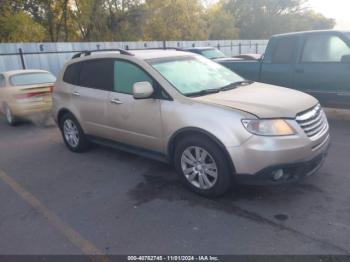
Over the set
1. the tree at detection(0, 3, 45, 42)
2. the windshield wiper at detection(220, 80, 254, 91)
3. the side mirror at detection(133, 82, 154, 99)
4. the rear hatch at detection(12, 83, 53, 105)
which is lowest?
the rear hatch at detection(12, 83, 53, 105)

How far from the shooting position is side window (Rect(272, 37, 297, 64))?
6.94 metres

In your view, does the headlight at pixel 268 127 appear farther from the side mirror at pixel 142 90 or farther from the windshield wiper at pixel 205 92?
the side mirror at pixel 142 90

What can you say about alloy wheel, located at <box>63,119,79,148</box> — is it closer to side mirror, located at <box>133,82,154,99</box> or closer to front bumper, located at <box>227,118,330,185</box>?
side mirror, located at <box>133,82,154,99</box>

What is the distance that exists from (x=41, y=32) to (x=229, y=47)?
12.2m

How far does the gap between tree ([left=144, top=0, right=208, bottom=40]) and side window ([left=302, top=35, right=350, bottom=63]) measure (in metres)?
19.6

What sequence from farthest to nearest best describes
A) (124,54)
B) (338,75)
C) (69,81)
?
(338,75) < (69,81) < (124,54)

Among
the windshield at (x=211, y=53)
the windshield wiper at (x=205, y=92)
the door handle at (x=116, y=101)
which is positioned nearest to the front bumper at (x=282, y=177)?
the windshield wiper at (x=205, y=92)

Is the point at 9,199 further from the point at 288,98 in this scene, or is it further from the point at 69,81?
the point at 288,98

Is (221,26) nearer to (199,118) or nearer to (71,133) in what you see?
(71,133)

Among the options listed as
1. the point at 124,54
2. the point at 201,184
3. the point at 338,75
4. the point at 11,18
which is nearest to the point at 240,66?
the point at 338,75

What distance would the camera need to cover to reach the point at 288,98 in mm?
3912

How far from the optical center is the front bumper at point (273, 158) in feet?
11.0

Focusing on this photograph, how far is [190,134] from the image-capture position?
12.6 feet

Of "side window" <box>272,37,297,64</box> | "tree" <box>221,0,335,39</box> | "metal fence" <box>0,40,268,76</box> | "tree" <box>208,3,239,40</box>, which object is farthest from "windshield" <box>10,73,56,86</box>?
"tree" <box>221,0,335,39</box>
